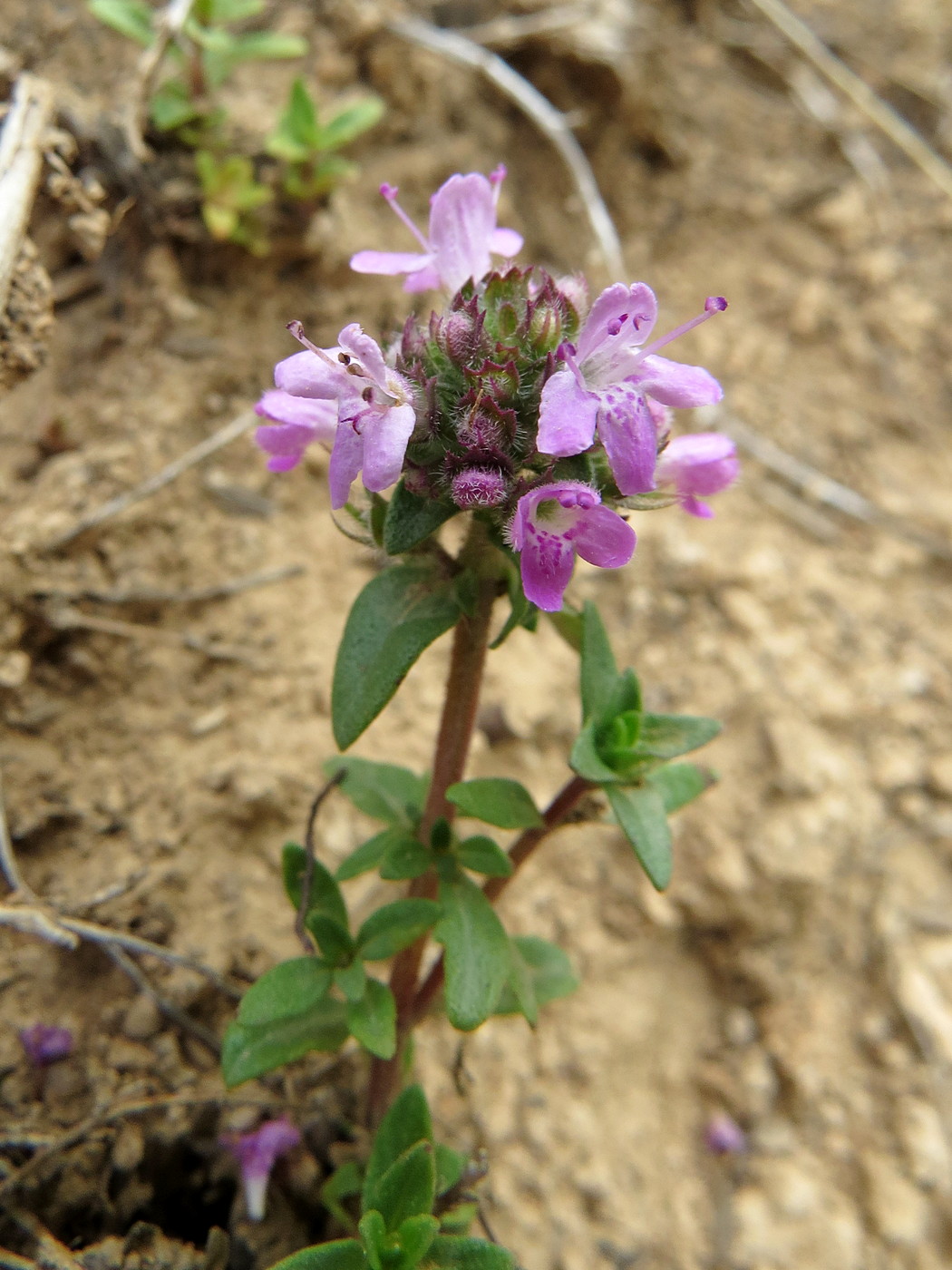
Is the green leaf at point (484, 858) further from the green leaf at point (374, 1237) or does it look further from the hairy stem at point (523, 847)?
the green leaf at point (374, 1237)

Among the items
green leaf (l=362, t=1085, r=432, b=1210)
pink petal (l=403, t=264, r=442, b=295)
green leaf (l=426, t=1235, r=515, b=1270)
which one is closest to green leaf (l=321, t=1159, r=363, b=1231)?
green leaf (l=362, t=1085, r=432, b=1210)

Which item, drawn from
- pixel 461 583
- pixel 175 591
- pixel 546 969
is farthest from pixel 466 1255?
pixel 175 591

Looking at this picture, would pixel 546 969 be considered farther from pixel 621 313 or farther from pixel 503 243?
pixel 503 243

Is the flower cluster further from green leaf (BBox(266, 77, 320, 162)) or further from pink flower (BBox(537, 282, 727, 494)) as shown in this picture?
green leaf (BBox(266, 77, 320, 162))

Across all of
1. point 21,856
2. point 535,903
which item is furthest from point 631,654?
point 21,856

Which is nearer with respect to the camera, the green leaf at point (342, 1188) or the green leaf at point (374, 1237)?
the green leaf at point (374, 1237)

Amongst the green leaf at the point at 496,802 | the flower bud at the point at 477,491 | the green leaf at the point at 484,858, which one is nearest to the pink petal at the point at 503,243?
the flower bud at the point at 477,491
